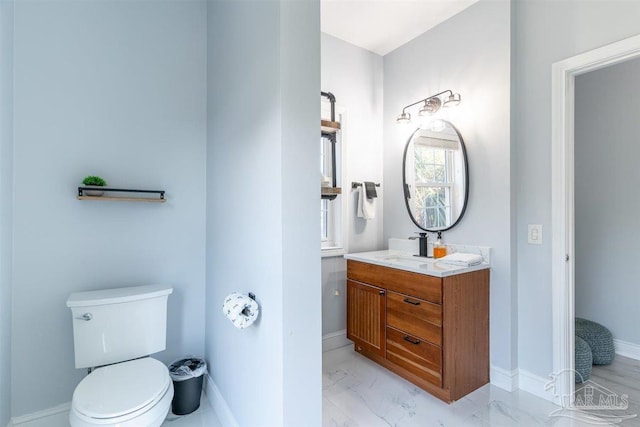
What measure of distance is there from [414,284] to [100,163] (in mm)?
2144

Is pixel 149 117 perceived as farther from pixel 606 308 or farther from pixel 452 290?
pixel 606 308

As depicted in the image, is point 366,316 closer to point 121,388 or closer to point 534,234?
point 534,234

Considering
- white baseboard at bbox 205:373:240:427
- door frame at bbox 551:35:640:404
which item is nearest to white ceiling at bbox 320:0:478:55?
door frame at bbox 551:35:640:404

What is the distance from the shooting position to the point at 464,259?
2.12 meters

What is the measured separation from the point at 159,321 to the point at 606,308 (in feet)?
11.7

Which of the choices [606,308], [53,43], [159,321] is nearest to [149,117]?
[53,43]

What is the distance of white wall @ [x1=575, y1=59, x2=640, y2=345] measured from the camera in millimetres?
2502

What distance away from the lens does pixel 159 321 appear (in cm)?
177

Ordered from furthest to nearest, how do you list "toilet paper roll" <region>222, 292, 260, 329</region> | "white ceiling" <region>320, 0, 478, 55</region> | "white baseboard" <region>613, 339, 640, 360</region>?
"white baseboard" <region>613, 339, 640, 360</region>, "white ceiling" <region>320, 0, 478, 55</region>, "toilet paper roll" <region>222, 292, 260, 329</region>

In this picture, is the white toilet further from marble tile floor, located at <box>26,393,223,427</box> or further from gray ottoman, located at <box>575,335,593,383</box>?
gray ottoman, located at <box>575,335,593,383</box>

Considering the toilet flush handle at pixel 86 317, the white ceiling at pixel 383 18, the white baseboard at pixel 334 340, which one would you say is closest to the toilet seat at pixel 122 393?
the toilet flush handle at pixel 86 317

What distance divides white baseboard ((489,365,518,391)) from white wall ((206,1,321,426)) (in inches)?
61.5

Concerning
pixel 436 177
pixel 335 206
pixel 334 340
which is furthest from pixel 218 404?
pixel 436 177

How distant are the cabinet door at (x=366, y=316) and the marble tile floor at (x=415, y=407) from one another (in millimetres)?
253
